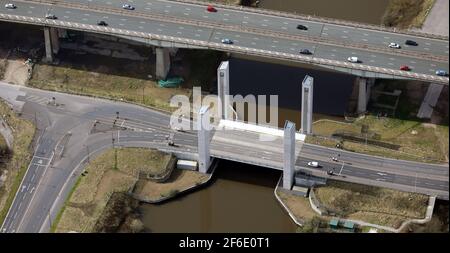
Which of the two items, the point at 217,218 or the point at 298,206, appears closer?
the point at 217,218

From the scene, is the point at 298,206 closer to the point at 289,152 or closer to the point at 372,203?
the point at 289,152

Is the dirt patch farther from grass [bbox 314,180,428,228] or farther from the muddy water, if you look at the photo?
grass [bbox 314,180,428,228]

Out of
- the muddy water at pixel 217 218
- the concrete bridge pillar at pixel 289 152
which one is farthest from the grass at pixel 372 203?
the muddy water at pixel 217 218

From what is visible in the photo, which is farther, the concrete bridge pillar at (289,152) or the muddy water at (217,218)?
the muddy water at (217,218)

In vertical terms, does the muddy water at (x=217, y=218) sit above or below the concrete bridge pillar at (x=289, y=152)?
below

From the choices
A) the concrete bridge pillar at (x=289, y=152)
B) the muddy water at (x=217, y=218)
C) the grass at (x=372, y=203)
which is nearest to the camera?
the concrete bridge pillar at (x=289, y=152)

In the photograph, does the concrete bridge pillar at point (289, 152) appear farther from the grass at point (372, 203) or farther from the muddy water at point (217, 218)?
the grass at point (372, 203)

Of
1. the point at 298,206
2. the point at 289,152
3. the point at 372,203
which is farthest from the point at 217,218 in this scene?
the point at 372,203

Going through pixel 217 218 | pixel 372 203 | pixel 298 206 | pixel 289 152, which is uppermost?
pixel 289 152

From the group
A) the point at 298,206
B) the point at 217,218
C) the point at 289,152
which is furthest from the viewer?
the point at 298,206
